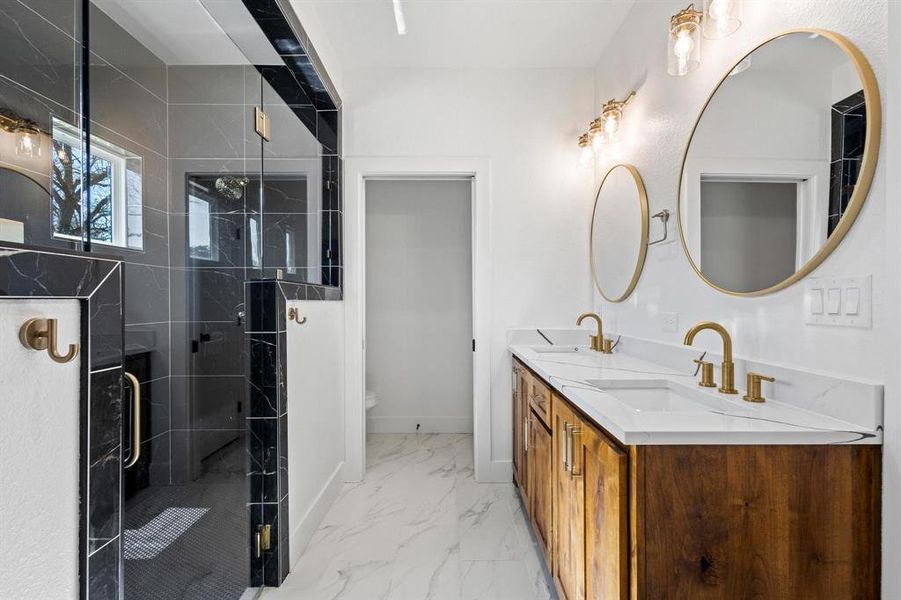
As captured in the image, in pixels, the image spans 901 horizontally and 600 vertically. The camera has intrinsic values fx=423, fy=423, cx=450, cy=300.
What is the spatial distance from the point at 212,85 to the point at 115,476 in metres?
1.91

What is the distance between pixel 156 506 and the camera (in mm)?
1755

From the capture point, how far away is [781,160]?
1.29m

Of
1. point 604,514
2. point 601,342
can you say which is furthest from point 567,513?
point 601,342

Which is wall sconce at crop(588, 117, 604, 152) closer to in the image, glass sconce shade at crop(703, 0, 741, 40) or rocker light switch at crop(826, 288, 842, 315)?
glass sconce shade at crop(703, 0, 741, 40)

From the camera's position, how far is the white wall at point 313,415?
1.97 meters

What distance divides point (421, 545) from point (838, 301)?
76.6 inches

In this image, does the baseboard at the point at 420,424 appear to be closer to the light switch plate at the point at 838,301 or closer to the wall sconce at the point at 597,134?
the wall sconce at the point at 597,134

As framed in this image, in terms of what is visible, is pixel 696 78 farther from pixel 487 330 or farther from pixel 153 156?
pixel 153 156

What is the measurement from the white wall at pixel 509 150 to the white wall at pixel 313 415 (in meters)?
1.02

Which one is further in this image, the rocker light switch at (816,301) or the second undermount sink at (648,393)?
the second undermount sink at (648,393)

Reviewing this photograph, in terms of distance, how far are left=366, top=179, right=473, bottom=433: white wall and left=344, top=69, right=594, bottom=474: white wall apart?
96 centimetres

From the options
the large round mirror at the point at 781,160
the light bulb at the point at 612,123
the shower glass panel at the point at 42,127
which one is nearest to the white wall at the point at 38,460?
the shower glass panel at the point at 42,127

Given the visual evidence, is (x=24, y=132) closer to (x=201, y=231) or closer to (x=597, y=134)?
(x=201, y=231)

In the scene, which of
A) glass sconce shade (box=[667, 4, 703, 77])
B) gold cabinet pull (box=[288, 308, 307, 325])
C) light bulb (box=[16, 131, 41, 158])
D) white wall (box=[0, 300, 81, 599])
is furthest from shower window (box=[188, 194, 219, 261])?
glass sconce shade (box=[667, 4, 703, 77])
